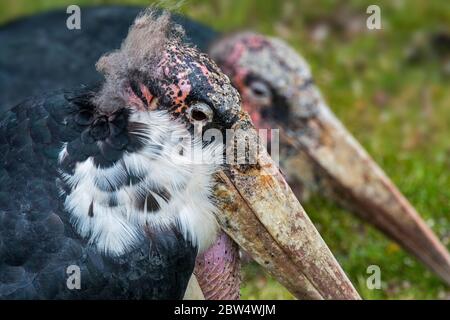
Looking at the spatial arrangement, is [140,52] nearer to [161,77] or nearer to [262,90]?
[161,77]

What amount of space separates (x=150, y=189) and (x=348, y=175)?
8.56 ft

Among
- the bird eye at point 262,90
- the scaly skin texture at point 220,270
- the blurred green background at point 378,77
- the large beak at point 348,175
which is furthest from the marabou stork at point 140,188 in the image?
the bird eye at point 262,90

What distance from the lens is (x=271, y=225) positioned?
4434mm

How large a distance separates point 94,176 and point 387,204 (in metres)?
2.77

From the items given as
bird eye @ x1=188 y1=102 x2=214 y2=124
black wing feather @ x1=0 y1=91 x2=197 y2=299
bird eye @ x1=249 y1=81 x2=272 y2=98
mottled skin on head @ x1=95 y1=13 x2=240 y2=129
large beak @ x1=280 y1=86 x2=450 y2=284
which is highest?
A: bird eye @ x1=249 y1=81 x2=272 y2=98

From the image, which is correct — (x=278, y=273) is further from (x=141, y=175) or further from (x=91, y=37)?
(x=91, y=37)

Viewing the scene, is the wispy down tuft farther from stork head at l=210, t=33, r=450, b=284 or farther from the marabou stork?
stork head at l=210, t=33, r=450, b=284

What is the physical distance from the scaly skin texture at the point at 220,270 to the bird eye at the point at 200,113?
566 millimetres

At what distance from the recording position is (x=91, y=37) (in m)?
6.79

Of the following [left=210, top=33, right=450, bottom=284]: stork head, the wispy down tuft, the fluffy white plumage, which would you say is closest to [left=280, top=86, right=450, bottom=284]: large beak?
[left=210, top=33, right=450, bottom=284]: stork head

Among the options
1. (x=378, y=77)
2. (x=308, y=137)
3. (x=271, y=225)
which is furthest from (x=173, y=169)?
(x=378, y=77)

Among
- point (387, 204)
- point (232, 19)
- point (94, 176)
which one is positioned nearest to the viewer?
point (94, 176)

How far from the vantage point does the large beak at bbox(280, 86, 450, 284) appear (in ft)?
20.8
